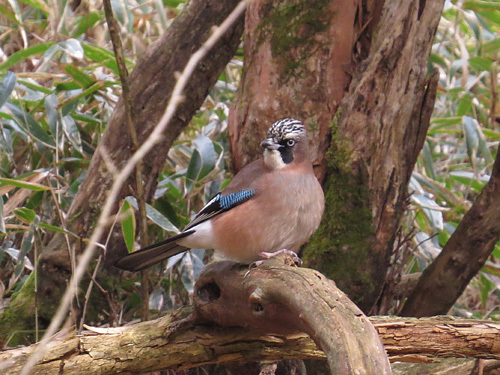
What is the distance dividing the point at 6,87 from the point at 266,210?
1730 mm

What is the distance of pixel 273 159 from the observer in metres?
3.15

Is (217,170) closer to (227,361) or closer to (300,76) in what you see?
(300,76)

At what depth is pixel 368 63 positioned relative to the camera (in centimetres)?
330

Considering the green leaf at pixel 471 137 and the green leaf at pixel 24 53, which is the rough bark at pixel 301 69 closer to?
the green leaf at pixel 471 137

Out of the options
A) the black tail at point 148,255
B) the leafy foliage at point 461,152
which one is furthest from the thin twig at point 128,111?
the leafy foliage at point 461,152

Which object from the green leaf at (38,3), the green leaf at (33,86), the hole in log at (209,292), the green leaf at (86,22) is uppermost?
the green leaf at (38,3)

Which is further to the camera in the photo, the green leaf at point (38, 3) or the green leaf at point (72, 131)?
the green leaf at point (38, 3)

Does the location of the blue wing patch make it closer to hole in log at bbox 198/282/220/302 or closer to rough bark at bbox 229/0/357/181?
rough bark at bbox 229/0/357/181

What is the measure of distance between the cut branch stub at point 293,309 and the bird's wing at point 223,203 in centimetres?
36

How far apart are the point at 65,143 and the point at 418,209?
2.44m

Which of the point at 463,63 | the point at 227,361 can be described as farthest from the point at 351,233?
the point at 463,63

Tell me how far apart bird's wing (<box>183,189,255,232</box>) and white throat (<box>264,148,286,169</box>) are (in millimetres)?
168

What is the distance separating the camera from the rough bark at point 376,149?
10.8 ft

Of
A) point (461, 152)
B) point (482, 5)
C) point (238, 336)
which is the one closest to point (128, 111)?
point (238, 336)
